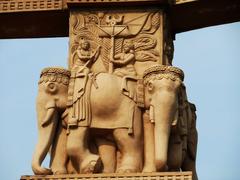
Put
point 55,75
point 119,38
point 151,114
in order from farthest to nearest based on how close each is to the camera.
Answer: point 119,38, point 55,75, point 151,114

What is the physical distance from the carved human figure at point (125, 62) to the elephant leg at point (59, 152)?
1.22 metres

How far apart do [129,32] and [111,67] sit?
69 cm

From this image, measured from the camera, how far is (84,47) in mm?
16672

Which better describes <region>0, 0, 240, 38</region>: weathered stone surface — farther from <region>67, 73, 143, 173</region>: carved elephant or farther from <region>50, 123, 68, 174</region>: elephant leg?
<region>50, 123, 68, 174</region>: elephant leg

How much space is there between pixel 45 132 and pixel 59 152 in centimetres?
36

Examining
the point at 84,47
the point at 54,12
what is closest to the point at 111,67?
the point at 84,47

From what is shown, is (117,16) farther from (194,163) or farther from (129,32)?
(194,163)

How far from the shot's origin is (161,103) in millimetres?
15773

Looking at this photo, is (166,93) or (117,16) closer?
(166,93)

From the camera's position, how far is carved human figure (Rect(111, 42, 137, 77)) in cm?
1642

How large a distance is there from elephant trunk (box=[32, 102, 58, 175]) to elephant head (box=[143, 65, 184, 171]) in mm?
1438

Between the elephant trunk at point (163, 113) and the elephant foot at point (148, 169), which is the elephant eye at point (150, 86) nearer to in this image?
the elephant trunk at point (163, 113)

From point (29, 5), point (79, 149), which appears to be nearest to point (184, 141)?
point (79, 149)

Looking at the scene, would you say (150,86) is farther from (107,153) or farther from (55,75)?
(55,75)
